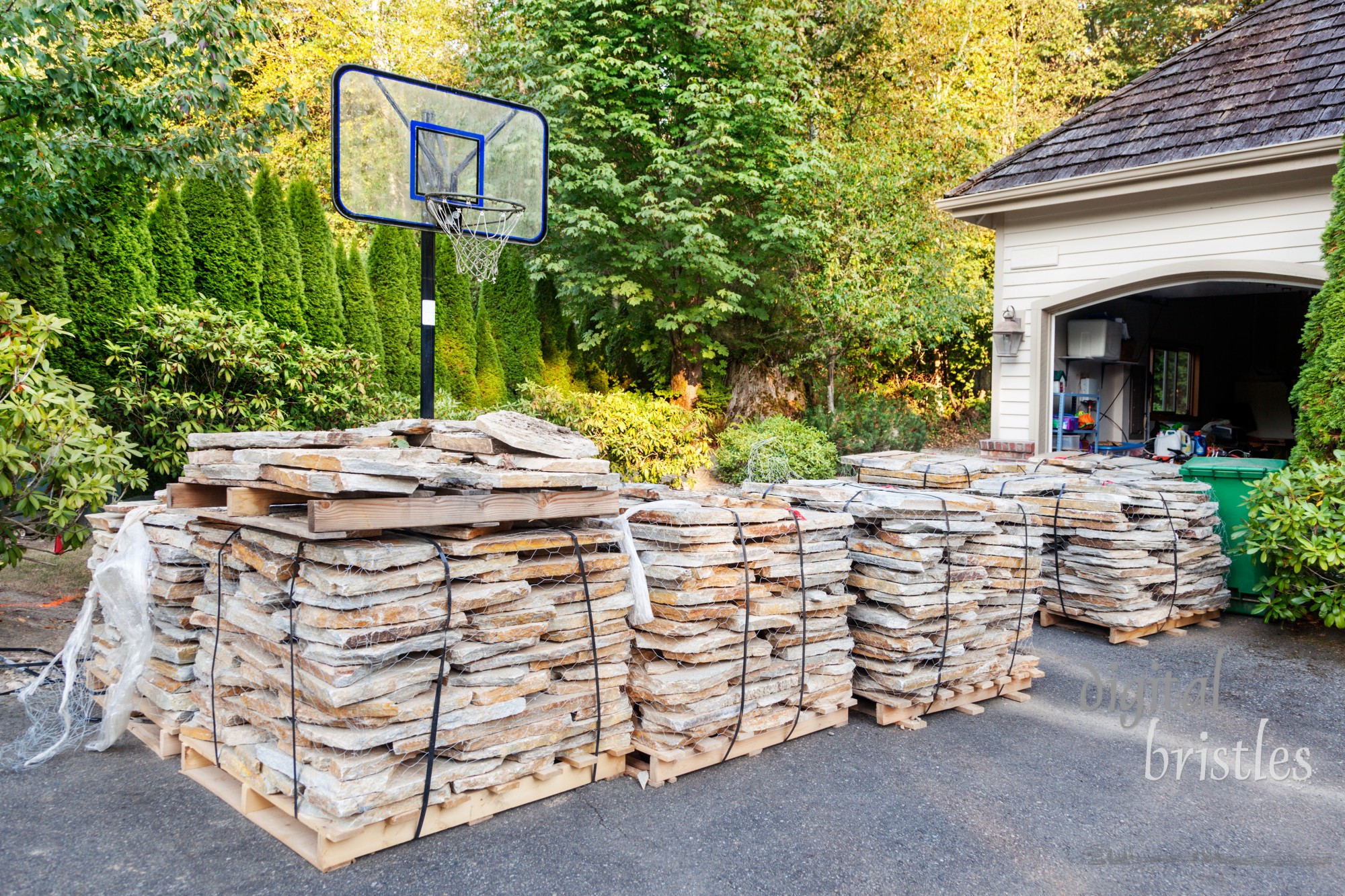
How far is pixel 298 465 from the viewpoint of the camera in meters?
3.16

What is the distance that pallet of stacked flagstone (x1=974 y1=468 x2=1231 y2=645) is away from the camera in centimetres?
624

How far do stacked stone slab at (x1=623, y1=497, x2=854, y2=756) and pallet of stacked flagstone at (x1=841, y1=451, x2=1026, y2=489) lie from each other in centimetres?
253

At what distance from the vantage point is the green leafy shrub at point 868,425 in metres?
14.5

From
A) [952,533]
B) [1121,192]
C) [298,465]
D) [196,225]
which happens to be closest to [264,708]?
[298,465]

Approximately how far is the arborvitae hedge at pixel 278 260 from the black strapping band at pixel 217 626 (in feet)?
20.9

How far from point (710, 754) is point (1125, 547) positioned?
156 inches

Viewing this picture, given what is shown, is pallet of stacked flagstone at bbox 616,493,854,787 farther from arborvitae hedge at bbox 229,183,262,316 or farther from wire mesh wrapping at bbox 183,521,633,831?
arborvitae hedge at bbox 229,183,262,316

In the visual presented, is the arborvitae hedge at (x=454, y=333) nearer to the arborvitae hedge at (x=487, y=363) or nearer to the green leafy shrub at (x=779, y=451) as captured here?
the arborvitae hedge at (x=487, y=363)

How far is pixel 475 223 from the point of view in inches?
265

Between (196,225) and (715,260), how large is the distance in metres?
7.09

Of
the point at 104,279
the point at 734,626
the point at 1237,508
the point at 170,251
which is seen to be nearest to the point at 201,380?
the point at 104,279

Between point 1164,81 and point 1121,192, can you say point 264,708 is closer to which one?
point 1121,192

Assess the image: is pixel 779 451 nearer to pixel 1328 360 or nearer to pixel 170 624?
pixel 1328 360

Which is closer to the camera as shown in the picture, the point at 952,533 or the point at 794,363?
the point at 952,533
